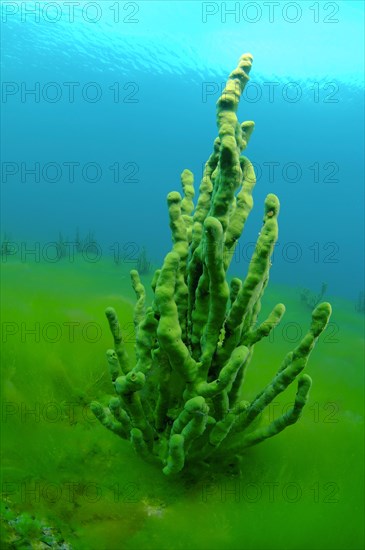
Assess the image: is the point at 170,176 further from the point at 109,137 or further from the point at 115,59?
the point at 115,59

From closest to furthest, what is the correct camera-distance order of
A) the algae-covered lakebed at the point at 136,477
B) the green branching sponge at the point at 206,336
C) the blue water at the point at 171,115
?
1. the green branching sponge at the point at 206,336
2. the algae-covered lakebed at the point at 136,477
3. the blue water at the point at 171,115

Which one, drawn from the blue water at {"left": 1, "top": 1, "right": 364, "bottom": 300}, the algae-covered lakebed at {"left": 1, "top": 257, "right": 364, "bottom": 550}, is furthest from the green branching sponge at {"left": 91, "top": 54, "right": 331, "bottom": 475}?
the blue water at {"left": 1, "top": 1, "right": 364, "bottom": 300}

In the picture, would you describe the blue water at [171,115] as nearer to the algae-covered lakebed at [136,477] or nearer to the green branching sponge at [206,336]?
the algae-covered lakebed at [136,477]

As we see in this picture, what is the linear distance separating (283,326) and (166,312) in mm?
4807

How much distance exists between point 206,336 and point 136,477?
0.99m

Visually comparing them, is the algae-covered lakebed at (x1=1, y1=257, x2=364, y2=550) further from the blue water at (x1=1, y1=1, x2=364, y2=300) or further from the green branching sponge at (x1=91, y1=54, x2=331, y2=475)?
the blue water at (x1=1, y1=1, x2=364, y2=300)

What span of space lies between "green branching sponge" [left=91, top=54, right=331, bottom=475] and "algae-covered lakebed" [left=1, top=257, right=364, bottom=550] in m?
0.22

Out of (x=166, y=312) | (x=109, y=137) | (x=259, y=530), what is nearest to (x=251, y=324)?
(x=166, y=312)

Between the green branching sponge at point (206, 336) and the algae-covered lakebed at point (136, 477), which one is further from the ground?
the green branching sponge at point (206, 336)

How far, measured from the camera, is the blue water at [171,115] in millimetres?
26578

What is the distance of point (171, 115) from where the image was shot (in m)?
58.7

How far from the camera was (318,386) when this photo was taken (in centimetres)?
345

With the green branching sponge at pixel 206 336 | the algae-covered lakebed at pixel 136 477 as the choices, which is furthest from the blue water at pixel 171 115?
the green branching sponge at pixel 206 336

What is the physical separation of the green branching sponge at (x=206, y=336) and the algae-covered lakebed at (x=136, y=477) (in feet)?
0.71
